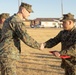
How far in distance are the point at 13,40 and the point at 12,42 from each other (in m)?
0.06

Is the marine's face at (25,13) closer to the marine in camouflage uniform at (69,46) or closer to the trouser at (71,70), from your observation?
the marine in camouflage uniform at (69,46)

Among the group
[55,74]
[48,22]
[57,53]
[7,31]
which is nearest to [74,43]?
[57,53]

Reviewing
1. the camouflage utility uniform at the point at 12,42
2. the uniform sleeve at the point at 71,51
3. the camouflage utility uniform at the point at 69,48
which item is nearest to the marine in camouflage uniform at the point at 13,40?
the camouflage utility uniform at the point at 12,42

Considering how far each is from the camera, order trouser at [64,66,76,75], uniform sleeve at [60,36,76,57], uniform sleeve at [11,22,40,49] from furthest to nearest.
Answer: uniform sleeve at [11,22,40,49]
trouser at [64,66,76,75]
uniform sleeve at [60,36,76,57]

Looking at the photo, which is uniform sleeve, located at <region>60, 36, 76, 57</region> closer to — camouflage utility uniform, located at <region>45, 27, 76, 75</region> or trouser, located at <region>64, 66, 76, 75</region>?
camouflage utility uniform, located at <region>45, 27, 76, 75</region>

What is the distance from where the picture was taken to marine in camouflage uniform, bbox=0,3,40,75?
5.89 m

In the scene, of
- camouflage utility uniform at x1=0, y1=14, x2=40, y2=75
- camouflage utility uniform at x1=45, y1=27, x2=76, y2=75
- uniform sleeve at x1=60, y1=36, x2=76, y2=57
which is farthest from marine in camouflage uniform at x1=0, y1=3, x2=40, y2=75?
uniform sleeve at x1=60, y1=36, x2=76, y2=57

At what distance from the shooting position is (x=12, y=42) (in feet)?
19.7

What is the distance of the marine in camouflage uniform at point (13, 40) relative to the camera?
19.3 ft

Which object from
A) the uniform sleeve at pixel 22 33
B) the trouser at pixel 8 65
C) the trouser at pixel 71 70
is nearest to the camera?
the trouser at pixel 71 70

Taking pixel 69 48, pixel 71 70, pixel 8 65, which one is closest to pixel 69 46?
pixel 69 48

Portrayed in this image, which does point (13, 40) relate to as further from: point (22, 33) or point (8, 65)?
point (8, 65)

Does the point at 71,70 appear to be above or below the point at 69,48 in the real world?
below

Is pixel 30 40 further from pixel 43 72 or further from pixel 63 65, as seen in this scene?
pixel 43 72
